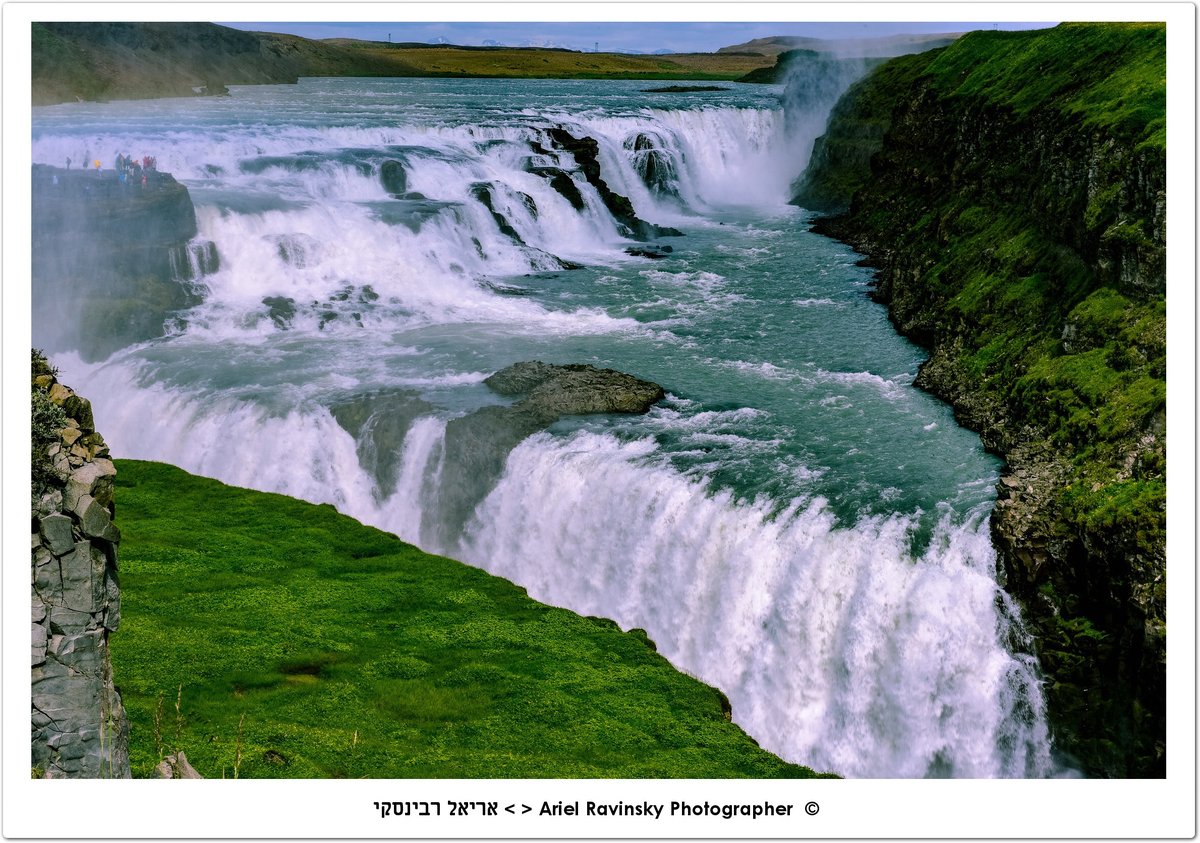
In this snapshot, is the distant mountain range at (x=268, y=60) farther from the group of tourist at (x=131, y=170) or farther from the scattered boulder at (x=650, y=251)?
the scattered boulder at (x=650, y=251)

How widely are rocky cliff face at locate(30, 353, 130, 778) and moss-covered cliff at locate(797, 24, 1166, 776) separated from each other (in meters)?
13.6

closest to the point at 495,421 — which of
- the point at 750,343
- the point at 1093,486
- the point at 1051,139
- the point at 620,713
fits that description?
the point at 750,343

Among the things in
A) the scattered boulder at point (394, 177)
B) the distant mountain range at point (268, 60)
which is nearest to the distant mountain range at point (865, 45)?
the distant mountain range at point (268, 60)

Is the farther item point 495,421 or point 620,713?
point 495,421

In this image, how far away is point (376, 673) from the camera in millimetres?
17781

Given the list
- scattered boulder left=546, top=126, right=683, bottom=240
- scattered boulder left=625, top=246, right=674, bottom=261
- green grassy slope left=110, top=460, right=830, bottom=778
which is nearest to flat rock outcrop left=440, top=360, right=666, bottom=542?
green grassy slope left=110, top=460, right=830, bottom=778

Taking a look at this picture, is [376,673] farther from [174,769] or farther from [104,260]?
[104,260]

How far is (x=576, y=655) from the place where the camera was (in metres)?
19.1

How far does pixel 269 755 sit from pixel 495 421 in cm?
1320

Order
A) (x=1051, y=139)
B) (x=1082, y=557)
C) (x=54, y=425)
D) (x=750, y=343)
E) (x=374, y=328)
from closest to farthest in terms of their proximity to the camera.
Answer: (x=54, y=425) < (x=1082, y=557) < (x=1051, y=139) < (x=750, y=343) < (x=374, y=328)

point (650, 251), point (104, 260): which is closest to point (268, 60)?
point (650, 251)

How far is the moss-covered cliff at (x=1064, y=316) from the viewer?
1784cm

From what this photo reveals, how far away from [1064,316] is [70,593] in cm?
2230
